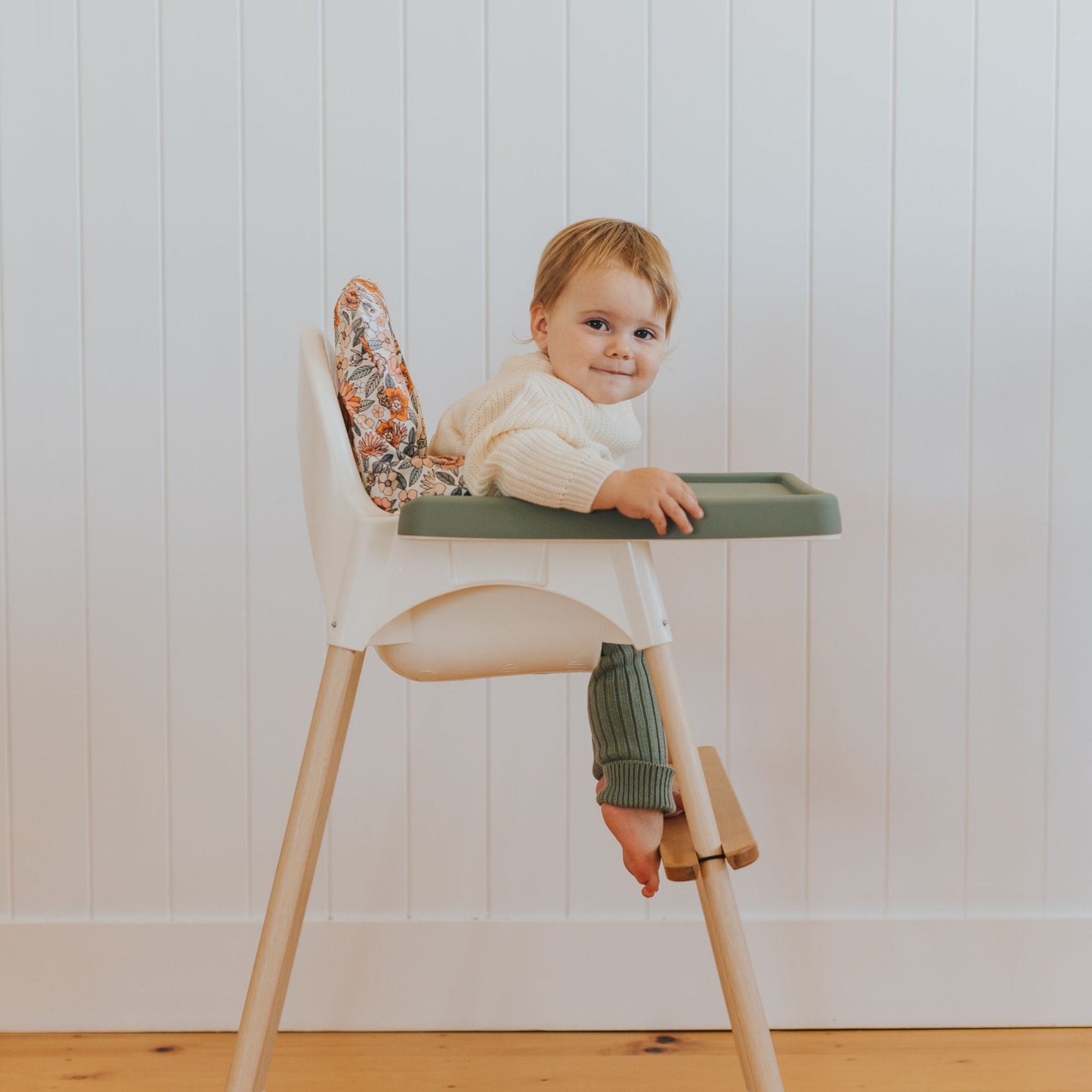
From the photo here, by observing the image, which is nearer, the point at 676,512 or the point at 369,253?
the point at 676,512

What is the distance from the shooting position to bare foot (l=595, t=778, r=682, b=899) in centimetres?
94

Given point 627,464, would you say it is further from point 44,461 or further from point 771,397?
point 44,461

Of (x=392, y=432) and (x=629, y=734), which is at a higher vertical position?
(x=392, y=432)

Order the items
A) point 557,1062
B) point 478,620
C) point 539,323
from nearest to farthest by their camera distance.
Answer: point 478,620 < point 539,323 < point 557,1062

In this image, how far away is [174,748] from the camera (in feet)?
4.65

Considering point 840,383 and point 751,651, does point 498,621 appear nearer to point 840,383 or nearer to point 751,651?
point 751,651

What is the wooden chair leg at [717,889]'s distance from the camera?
85 cm

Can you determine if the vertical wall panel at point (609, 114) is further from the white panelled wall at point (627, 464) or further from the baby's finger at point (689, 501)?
the baby's finger at point (689, 501)

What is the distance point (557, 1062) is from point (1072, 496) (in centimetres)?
98

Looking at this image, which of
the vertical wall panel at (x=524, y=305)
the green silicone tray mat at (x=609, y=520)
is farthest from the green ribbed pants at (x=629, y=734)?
the vertical wall panel at (x=524, y=305)

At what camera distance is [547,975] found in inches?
56.4

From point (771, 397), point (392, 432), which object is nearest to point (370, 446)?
point (392, 432)

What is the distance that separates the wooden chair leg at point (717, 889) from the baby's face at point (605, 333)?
0.25 m

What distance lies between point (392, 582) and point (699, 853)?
330 millimetres
